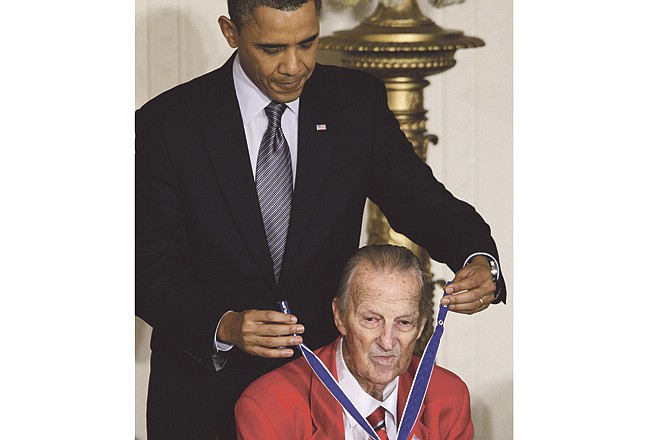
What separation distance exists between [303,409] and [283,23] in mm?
588

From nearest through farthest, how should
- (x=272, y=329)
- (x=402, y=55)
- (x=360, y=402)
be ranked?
(x=272, y=329)
(x=360, y=402)
(x=402, y=55)

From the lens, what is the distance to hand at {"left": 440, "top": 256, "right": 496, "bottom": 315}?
2131mm

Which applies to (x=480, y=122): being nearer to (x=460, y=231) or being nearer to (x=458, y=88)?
(x=458, y=88)

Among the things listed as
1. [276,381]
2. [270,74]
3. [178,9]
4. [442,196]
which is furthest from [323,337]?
[178,9]

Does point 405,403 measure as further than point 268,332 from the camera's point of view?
Yes

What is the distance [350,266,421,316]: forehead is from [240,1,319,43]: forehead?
363 mm

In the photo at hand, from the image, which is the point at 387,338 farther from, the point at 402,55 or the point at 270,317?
the point at 402,55

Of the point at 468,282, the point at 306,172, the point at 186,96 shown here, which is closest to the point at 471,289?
the point at 468,282

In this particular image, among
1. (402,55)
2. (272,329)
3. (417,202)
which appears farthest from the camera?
(402,55)

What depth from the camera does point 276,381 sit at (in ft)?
6.95

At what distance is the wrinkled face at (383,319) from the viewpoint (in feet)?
6.66

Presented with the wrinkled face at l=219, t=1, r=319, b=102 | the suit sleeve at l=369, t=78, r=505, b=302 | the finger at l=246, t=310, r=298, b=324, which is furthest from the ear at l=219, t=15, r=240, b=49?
the finger at l=246, t=310, r=298, b=324

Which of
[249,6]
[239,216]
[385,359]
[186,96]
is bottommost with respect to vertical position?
[385,359]

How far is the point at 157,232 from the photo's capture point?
7.04ft
